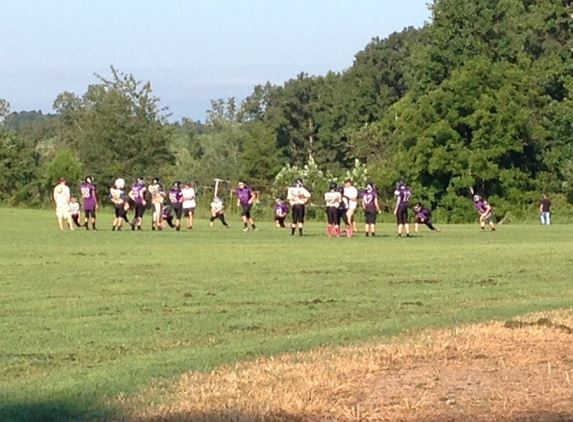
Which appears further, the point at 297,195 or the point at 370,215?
the point at 370,215

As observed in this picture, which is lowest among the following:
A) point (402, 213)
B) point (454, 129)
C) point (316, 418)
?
point (316, 418)

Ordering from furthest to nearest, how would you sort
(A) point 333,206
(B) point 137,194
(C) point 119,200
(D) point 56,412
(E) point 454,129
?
(E) point 454,129 < (B) point 137,194 < (C) point 119,200 < (A) point 333,206 < (D) point 56,412

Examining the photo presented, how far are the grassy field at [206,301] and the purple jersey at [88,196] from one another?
8155 mm

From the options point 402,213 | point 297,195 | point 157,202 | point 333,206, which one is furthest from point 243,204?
point 402,213

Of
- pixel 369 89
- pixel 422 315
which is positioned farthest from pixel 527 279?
pixel 369 89

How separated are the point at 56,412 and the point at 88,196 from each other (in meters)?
33.0

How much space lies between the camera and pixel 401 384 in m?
9.71

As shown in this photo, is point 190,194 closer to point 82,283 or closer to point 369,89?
point 82,283

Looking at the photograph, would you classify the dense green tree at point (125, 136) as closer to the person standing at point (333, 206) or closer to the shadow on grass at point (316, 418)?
the person standing at point (333, 206)

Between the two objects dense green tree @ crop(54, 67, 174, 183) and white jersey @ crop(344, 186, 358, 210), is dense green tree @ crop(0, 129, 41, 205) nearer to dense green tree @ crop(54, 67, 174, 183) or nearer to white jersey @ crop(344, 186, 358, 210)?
dense green tree @ crop(54, 67, 174, 183)

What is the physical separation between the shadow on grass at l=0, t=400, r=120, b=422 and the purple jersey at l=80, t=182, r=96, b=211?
32.4 meters

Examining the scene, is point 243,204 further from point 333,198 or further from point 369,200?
point 333,198

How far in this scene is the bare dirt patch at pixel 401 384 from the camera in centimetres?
860

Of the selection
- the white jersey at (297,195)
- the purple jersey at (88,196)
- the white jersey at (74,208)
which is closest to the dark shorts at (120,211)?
the purple jersey at (88,196)
